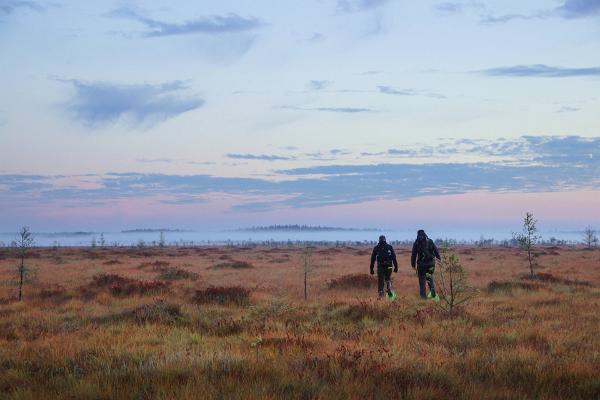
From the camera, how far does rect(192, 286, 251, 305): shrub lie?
50.9 feet

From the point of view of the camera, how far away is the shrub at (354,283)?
68.6 ft

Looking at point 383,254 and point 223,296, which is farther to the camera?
point 383,254

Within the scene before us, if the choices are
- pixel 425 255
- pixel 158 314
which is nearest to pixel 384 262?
pixel 425 255

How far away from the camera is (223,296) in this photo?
16.0 m

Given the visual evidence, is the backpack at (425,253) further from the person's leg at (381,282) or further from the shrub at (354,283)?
the shrub at (354,283)

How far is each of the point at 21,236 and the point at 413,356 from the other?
55.1ft

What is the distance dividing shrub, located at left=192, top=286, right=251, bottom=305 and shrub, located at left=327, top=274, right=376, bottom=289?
5.68 metres

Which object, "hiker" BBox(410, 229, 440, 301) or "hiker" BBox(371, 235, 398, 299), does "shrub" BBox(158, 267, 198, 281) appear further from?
"hiker" BBox(410, 229, 440, 301)

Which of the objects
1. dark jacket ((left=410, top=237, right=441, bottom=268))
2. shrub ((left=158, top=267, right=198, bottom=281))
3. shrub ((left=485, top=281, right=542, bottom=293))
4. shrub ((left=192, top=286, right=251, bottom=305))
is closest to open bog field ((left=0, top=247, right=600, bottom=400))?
shrub ((left=192, top=286, right=251, bottom=305))

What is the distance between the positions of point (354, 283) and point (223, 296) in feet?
23.4

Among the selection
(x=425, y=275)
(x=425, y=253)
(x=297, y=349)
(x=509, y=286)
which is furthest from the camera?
(x=509, y=286)

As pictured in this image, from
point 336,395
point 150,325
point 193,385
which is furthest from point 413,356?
point 150,325

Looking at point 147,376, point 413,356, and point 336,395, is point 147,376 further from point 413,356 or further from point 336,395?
point 413,356

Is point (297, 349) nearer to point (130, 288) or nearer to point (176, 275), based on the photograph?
point (130, 288)
